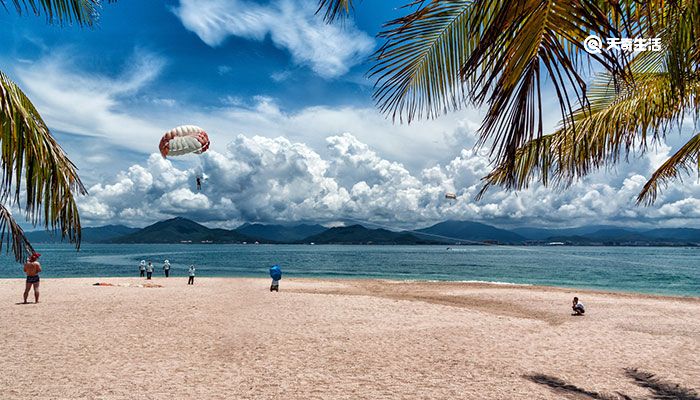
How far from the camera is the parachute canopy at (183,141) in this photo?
22.1 m

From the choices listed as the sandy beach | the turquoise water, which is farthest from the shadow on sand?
the turquoise water

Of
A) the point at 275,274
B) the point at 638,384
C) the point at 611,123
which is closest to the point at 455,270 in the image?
the point at 275,274

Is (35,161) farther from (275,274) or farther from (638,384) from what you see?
(275,274)

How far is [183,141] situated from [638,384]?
22.1 metres

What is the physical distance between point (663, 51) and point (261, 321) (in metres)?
11.4

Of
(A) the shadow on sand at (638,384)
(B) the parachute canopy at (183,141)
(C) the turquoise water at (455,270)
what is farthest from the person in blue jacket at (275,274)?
(C) the turquoise water at (455,270)

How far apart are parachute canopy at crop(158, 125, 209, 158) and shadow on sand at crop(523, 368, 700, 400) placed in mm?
20135

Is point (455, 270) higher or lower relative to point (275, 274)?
lower

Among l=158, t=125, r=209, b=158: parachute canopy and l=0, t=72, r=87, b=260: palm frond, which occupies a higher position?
l=158, t=125, r=209, b=158: parachute canopy

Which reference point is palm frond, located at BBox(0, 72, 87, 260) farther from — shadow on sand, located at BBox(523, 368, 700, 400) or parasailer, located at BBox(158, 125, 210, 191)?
parasailer, located at BBox(158, 125, 210, 191)

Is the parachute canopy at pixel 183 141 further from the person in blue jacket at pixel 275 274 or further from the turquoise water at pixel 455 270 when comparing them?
the turquoise water at pixel 455 270

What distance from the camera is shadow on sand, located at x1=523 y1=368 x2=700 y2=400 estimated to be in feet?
21.6

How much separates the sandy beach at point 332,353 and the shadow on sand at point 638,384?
1.3 inches

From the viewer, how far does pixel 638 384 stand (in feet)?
23.8
